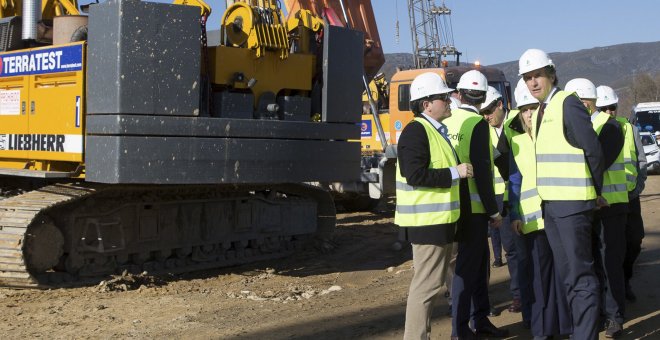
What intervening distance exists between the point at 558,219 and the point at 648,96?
77971mm

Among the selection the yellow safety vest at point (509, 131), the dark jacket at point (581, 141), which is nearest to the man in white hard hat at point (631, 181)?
the yellow safety vest at point (509, 131)

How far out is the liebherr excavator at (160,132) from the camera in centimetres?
788

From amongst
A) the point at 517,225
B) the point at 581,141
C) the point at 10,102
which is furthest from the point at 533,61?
the point at 10,102

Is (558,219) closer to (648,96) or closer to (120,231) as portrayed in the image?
(120,231)

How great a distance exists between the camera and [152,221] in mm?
9211

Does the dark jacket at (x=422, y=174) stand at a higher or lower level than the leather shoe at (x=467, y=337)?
higher

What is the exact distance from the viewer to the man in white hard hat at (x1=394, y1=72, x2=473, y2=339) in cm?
529

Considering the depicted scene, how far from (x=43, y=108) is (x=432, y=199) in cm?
472

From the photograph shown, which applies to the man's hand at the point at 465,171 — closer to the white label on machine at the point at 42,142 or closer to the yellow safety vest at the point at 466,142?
the yellow safety vest at the point at 466,142

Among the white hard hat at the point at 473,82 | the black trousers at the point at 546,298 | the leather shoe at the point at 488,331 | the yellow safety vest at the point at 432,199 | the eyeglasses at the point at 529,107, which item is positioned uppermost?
the white hard hat at the point at 473,82

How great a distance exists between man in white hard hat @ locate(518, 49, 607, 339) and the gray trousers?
0.72m

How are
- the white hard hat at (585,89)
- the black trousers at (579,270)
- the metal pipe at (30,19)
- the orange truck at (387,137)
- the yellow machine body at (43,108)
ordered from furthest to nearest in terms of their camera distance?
the orange truck at (387,137) → the metal pipe at (30,19) → the yellow machine body at (43,108) → the white hard hat at (585,89) → the black trousers at (579,270)

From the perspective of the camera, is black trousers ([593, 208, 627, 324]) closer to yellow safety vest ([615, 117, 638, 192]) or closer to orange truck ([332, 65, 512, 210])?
yellow safety vest ([615, 117, 638, 192])

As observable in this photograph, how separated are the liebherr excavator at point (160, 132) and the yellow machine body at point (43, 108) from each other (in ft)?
0.05
